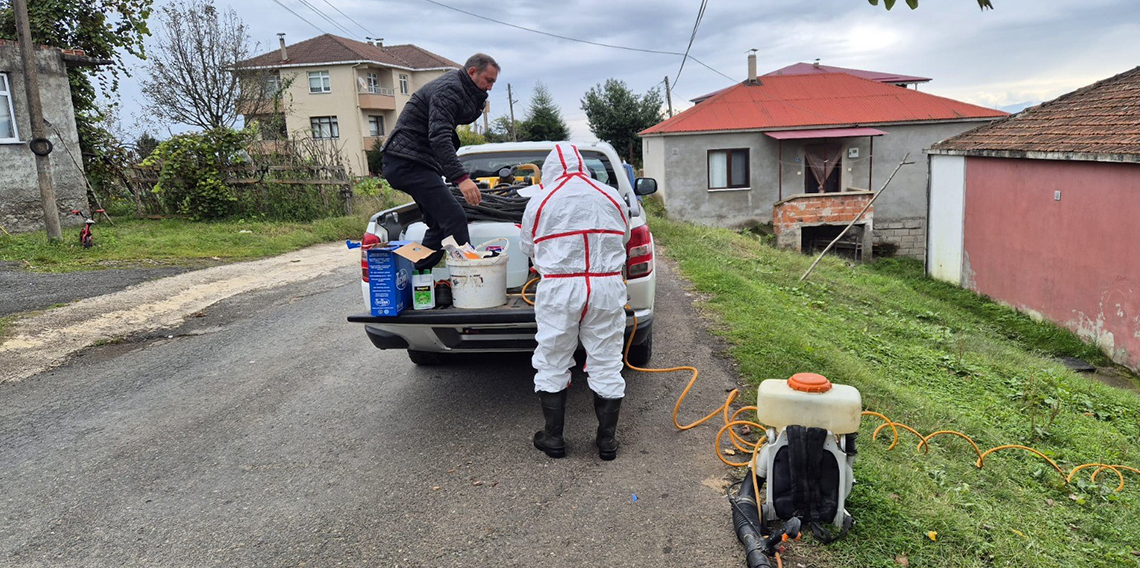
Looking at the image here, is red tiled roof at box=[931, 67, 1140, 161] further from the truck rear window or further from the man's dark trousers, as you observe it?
the man's dark trousers

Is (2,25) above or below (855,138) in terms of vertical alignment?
above

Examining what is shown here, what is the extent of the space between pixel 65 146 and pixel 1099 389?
Result: 18633mm

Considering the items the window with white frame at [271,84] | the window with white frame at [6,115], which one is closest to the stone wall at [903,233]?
the window with white frame at [6,115]

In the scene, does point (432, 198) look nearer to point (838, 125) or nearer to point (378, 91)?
point (838, 125)

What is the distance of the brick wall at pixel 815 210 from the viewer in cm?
2288

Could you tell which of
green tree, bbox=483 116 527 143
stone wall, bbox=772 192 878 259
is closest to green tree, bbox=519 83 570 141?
green tree, bbox=483 116 527 143

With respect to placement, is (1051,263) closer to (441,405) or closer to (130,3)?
(441,405)

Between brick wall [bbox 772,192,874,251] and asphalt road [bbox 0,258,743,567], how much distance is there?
57.7 ft

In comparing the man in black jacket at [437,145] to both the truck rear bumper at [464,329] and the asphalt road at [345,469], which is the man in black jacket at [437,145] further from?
the asphalt road at [345,469]

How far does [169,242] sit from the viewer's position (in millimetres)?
13578

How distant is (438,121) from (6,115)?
581 inches

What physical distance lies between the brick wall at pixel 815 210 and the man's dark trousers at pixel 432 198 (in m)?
19.5

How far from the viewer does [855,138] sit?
83.8 feet

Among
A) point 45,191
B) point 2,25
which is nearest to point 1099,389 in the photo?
point 45,191
